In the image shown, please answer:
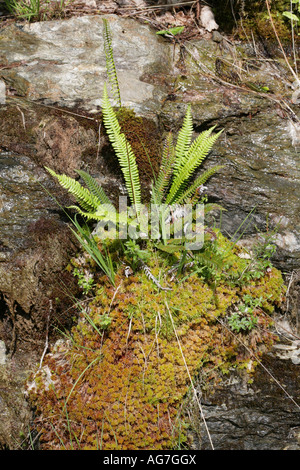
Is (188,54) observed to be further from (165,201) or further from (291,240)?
(291,240)

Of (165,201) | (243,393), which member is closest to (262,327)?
(243,393)

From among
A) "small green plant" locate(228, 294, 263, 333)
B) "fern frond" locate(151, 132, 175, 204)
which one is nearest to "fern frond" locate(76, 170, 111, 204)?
"fern frond" locate(151, 132, 175, 204)

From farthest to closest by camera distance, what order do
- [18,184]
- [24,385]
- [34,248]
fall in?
[18,184] → [34,248] → [24,385]

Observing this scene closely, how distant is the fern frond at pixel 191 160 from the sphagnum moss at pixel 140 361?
78 cm

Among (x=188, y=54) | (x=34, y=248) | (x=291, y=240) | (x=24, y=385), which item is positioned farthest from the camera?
(x=188, y=54)

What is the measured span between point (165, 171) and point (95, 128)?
0.90 meters

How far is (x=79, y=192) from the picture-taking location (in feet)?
9.78

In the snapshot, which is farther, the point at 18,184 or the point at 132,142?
the point at 132,142

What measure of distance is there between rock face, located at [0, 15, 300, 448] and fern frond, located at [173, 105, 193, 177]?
0.40 metres

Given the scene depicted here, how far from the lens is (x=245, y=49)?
4.57m

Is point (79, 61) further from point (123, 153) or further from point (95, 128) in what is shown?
point (123, 153)

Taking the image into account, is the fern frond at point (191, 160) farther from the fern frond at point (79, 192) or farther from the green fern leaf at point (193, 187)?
the fern frond at point (79, 192)
